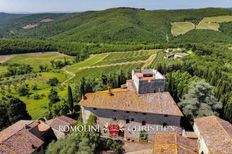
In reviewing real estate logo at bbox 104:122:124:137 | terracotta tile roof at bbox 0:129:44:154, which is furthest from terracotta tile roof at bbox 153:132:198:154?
terracotta tile roof at bbox 0:129:44:154

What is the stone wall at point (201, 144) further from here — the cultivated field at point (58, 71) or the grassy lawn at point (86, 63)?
the grassy lawn at point (86, 63)

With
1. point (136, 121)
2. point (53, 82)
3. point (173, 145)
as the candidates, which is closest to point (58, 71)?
point (53, 82)

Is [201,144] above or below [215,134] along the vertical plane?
below

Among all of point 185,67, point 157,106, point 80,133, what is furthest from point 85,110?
point 185,67

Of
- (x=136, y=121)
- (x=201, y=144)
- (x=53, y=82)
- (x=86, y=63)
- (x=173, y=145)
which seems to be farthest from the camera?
(x=86, y=63)

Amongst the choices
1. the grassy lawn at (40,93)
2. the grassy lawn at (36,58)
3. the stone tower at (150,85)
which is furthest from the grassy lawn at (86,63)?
the stone tower at (150,85)

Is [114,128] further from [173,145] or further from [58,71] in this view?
[58,71]

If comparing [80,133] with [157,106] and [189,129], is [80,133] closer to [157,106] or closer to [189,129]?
[157,106]
